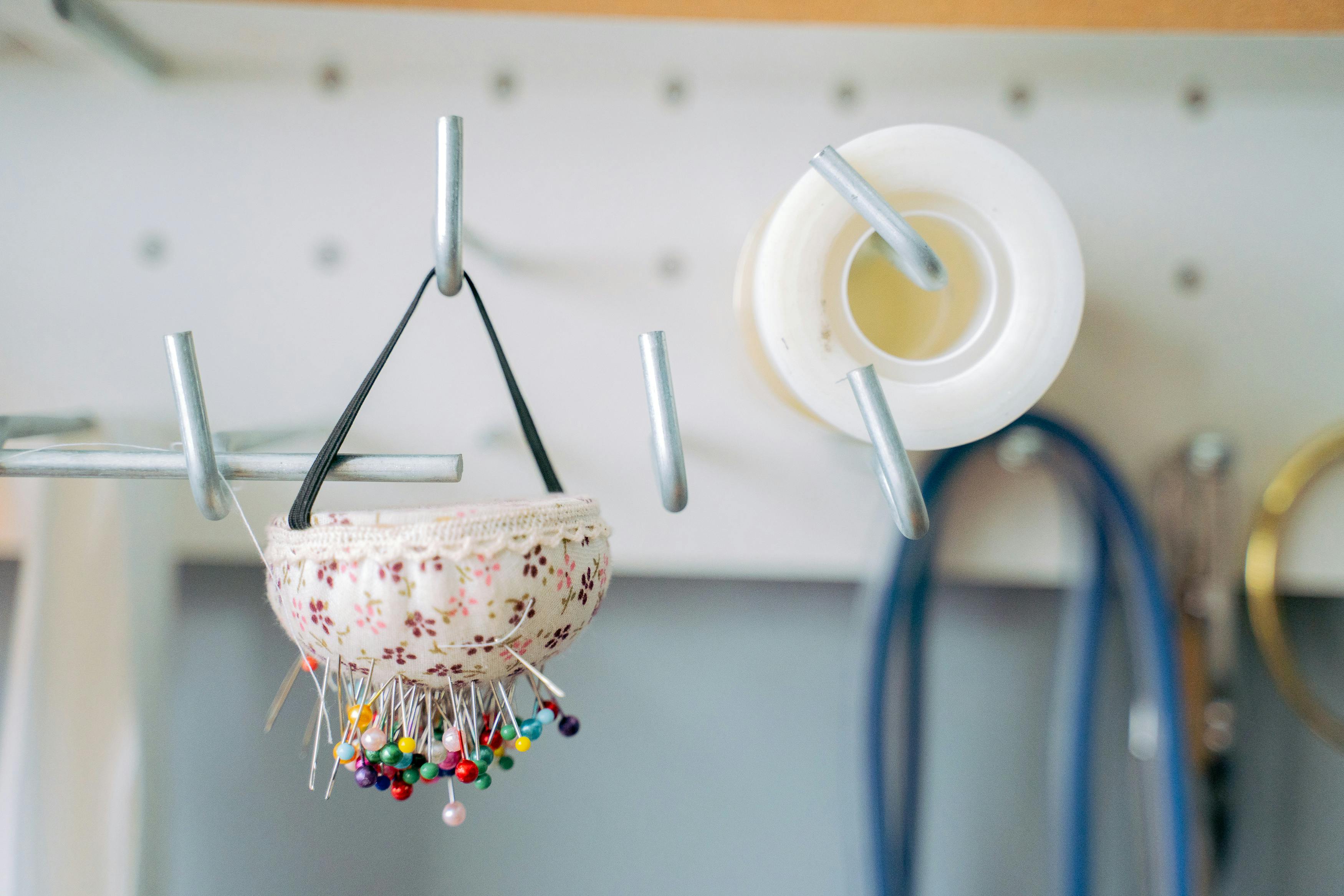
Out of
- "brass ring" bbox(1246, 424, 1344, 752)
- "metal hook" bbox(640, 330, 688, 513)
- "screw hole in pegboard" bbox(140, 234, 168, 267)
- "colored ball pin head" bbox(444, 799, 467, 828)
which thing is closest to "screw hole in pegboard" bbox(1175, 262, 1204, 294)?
"brass ring" bbox(1246, 424, 1344, 752)

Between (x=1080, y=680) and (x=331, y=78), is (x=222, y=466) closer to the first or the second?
(x=331, y=78)

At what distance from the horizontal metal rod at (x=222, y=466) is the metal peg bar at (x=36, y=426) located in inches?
2.4

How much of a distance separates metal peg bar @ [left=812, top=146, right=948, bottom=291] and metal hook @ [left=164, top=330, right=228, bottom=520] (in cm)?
23

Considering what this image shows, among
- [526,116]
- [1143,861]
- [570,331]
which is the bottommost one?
[1143,861]

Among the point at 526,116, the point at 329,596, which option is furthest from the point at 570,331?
the point at 329,596

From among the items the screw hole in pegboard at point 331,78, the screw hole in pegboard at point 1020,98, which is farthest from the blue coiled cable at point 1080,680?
the screw hole in pegboard at point 331,78

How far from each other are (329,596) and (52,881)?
298 mm

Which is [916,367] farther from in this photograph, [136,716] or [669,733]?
[136,716]

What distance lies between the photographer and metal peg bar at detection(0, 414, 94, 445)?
1.15ft

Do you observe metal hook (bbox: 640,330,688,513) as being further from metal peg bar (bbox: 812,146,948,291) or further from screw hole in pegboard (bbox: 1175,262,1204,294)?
screw hole in pegboard (bbox: 1175,262,1204,294)

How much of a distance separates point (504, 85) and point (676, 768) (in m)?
0.44

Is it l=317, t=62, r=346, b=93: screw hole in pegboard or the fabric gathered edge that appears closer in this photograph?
the fabric gathered edge

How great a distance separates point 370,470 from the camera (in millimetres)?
288

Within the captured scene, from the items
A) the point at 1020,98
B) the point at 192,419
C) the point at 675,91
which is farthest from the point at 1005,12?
the point at 192,419
